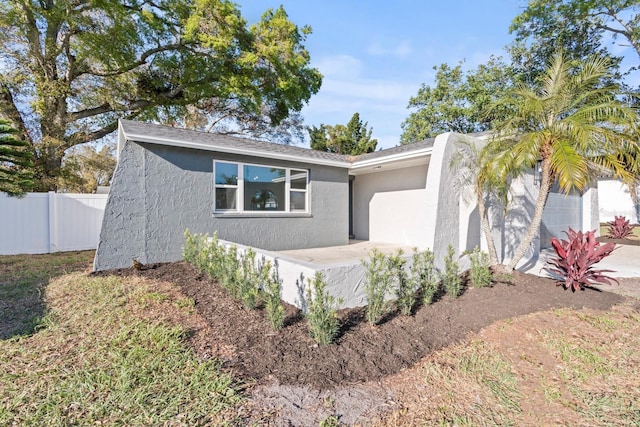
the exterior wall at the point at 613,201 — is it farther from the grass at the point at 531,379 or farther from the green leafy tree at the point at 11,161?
the green leafy tree at the point at 11,161

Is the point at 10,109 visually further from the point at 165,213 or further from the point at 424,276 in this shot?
the point at 424,276

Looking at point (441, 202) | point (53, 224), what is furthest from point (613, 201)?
point (53, 224)

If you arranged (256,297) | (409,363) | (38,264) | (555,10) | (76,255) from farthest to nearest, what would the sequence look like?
(555,10) < (76,255) < (38,264) < (256,297) < (409,363)

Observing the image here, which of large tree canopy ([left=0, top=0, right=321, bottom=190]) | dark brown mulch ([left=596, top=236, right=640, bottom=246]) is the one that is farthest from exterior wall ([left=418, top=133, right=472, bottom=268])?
large tree canopy ([left=0, top=0, right=321, bottom=190])

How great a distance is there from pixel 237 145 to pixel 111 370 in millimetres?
6065

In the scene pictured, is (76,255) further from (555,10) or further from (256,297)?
(555,10)

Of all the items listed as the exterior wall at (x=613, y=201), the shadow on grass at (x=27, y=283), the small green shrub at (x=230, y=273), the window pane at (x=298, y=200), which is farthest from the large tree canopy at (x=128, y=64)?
the exterior wall at (x=613, y=201)

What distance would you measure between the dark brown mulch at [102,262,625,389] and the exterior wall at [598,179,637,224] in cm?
2146

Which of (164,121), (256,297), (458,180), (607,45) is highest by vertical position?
(607,45)

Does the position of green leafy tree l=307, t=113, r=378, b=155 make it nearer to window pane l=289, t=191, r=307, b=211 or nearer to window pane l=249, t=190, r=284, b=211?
window pane l=289, t=191, r=307, b=211

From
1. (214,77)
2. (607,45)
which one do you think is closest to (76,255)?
(214,77)

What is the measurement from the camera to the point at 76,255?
8.73m

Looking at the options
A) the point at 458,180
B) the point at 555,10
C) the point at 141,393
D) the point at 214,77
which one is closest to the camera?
the point at 141,393

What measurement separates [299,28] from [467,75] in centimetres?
1334
